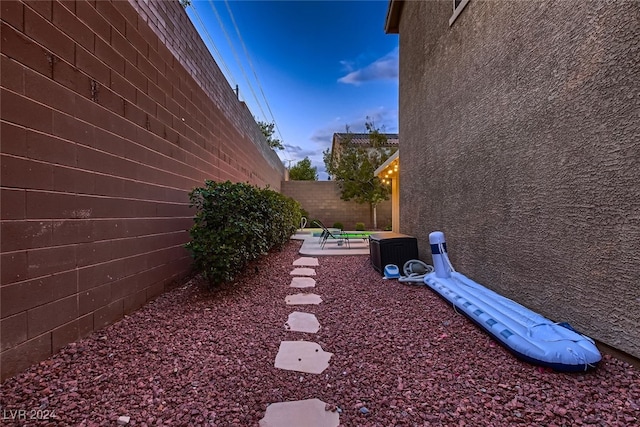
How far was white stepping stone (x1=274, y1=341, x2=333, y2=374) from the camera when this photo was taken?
208cm

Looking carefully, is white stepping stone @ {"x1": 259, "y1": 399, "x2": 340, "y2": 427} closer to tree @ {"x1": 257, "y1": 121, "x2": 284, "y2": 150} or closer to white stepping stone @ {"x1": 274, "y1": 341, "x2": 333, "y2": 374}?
white stepping stone @ {"x1": 274, "y1": 341, "x2": 333, "y2": 374}

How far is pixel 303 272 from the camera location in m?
5.06

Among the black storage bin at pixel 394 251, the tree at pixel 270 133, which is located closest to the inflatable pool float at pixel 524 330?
the black storage bin at pixel 394 251

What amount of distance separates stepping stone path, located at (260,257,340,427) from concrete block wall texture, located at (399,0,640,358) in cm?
198

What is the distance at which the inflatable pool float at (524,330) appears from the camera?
74.9 inches

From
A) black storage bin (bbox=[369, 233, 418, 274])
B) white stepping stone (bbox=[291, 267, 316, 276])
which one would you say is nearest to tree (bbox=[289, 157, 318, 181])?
white stepping stone (bbox=[291, 267, 316, 276])

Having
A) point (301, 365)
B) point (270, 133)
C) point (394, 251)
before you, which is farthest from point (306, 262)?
point (270, 133)

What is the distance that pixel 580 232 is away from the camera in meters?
2.23

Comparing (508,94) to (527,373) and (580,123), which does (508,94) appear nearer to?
(580,123)

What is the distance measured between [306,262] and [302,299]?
226cm

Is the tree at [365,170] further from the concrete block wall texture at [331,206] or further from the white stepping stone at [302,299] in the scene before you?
the white stepping stone at [302,299]

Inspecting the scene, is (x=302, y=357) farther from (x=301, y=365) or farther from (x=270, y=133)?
(x=270, y=133)

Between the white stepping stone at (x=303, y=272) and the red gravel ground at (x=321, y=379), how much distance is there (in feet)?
6.39

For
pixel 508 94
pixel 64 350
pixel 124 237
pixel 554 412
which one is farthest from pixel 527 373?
pixel 124 237
